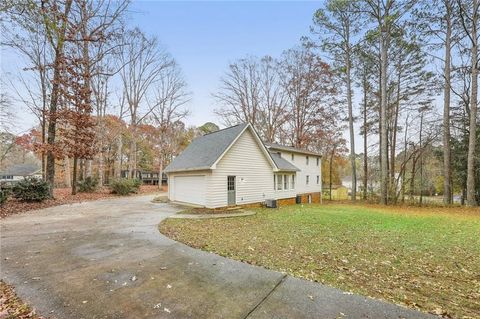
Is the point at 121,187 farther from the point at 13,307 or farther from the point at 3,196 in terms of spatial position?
the point at 13,307

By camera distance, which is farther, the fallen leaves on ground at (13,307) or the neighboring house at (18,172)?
the neighboring house at (18,172)

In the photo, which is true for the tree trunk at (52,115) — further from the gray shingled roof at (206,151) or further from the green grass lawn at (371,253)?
the green grass lawn at (371,253)

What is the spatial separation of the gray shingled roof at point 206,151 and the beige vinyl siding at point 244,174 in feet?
1.50

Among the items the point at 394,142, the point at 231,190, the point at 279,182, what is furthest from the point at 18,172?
the point at 394,142

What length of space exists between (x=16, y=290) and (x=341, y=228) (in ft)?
29.5

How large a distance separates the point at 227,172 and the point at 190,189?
2684 millimetres

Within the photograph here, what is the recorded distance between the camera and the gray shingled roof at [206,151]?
42.1 ft

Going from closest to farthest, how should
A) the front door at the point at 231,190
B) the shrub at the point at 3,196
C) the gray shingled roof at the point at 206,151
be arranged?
1. the shrub at the point at 3,196
2. the gray shingled roof at the point at 206,151
3. the front door at the point at 231,190

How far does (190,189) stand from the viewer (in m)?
14.0

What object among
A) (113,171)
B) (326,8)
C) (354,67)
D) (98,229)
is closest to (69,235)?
(98,229)

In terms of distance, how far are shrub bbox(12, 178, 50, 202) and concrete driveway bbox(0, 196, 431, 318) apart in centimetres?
726

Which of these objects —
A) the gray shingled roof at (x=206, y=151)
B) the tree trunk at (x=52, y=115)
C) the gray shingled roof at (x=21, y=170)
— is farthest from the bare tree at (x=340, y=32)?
the gray shingled roof at (x=21, y=170)

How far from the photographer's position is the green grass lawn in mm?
3682

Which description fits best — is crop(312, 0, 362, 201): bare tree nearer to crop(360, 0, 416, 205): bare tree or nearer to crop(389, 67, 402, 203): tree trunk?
crop(360, 0, 416, 205): bare tree
